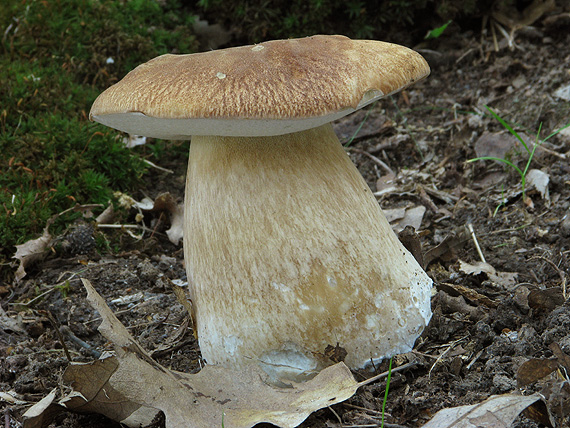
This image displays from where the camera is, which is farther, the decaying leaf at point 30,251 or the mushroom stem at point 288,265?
the decaying leaf at point 30,251

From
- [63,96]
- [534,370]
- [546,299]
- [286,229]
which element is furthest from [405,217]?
[63,96]

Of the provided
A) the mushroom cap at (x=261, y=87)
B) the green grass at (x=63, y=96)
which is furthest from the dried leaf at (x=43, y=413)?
the green grass at (x=63, y=96)

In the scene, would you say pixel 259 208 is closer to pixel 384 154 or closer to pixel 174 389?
pixel 174 389

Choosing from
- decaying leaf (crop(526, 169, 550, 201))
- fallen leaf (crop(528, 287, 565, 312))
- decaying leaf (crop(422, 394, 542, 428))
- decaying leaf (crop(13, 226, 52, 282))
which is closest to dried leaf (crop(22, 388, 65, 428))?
decaying leaf (crop(422, 394, 542, 428))

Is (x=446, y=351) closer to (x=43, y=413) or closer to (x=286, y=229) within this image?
(x=286, y=229)

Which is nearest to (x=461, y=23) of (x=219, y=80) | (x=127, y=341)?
(x=219, y=80)

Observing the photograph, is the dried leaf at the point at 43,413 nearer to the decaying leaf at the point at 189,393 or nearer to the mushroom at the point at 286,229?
the decaying leaf at the point at 189,393
